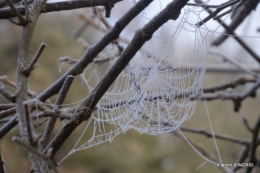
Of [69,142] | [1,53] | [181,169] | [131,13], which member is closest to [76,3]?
[131,13]

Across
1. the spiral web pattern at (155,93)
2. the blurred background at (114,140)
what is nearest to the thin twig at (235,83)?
the spiral web pattern at (155,93)

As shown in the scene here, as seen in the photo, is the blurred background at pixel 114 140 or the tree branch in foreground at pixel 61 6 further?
the blurred background at pixel 114 140

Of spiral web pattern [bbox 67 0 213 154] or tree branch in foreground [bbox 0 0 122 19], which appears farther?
spiral web pattern [bbox 67 0 213 154]

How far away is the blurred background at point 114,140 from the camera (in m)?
2.06

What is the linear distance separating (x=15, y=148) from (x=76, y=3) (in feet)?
6.14

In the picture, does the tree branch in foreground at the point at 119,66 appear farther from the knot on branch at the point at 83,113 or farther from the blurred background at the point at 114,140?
the blurred background at the point at 114,140

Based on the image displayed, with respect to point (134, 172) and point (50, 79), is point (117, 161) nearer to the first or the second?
point (134, 172)

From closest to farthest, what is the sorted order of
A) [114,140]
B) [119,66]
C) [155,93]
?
1. [119,66]
2. [155,93]
3. [114,140]

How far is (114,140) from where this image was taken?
2.28 m

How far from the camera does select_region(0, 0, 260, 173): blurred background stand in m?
2.06

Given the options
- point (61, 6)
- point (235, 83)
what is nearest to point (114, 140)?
point (235, 83)

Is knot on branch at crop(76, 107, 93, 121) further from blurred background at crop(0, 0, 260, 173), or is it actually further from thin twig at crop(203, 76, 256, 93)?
blurred background at crop(0, 0, 260, 173)

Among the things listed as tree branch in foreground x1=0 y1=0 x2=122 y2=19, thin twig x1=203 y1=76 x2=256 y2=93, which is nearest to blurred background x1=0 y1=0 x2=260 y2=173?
thin twig x1=203 y1=76 x2=256 y2=93

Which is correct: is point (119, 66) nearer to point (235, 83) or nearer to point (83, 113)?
point (83, 113)
